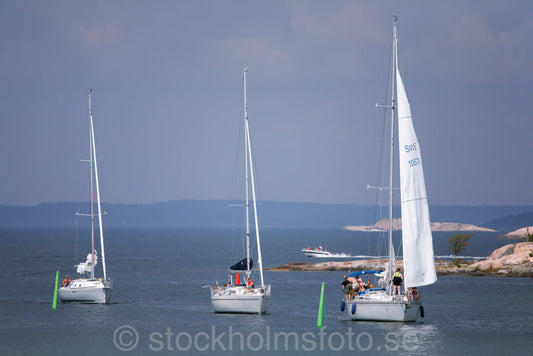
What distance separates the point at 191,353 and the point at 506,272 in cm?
6350

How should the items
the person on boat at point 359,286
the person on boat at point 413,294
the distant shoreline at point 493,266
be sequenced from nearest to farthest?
the person on boat at point 413,294 → the person on boat at point 359,286 → the distant shoreline at point 493,266

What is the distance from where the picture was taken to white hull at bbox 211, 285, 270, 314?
52125mm

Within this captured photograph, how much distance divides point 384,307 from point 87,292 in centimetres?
2504

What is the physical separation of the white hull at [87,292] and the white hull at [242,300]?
11.9 metres

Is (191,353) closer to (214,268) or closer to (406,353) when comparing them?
(406,353)

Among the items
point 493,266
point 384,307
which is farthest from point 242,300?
point 493,266

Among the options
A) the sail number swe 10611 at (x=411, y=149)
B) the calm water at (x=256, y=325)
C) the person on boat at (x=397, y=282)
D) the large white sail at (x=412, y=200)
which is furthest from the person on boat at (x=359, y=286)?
the sail number swe 10611 at (x=411, y=149)

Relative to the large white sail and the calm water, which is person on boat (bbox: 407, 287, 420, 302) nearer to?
the large white sail

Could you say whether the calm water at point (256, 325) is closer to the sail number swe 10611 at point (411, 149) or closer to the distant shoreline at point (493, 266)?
the sail number swe 10611 at point (411, 149)

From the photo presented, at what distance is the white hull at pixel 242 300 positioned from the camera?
171 ft

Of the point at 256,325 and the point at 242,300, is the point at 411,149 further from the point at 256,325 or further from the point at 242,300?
the point at 242,300

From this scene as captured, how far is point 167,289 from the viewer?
261 ft

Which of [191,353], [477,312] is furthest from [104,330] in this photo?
[477,312]

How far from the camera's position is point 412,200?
47.3 meters
